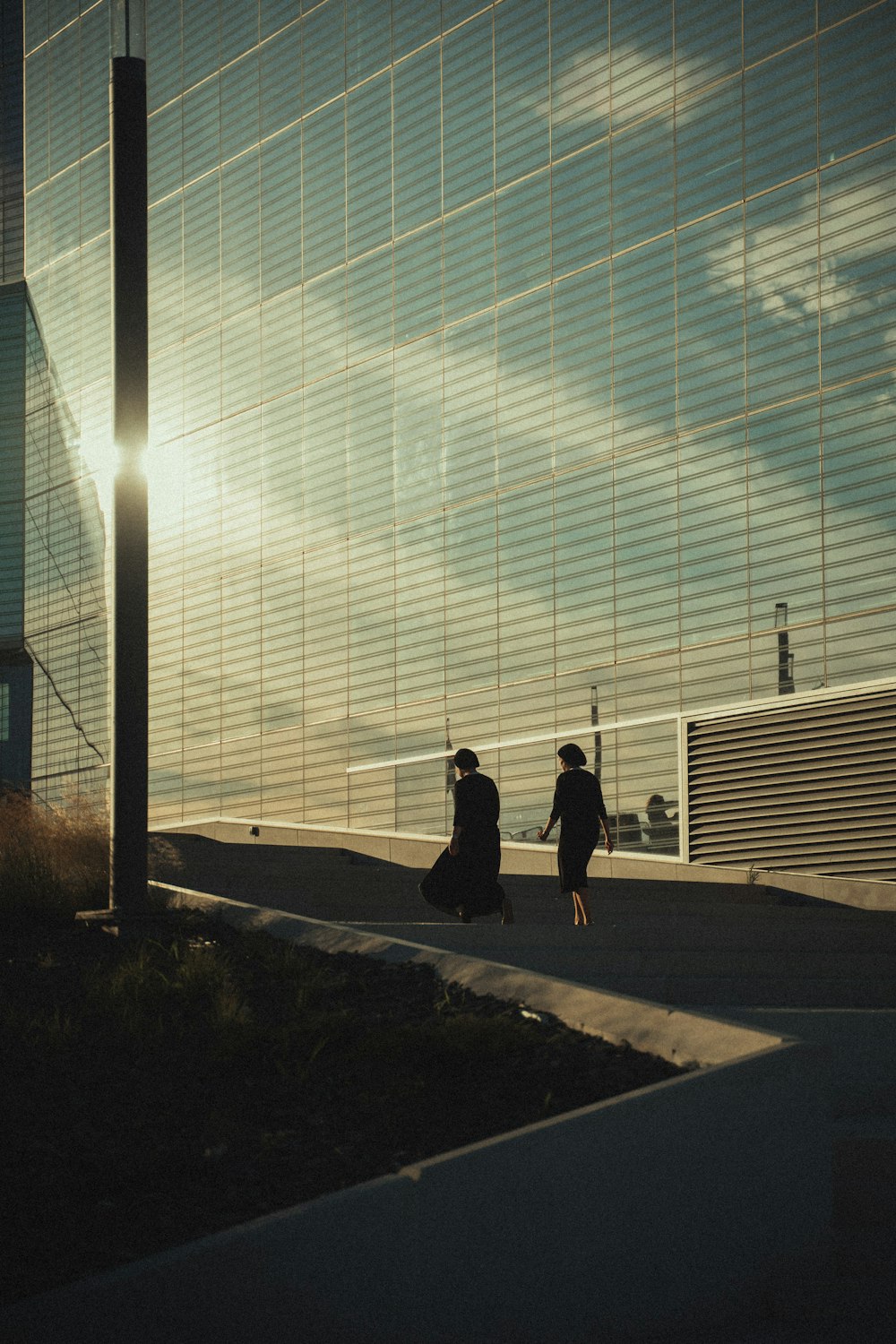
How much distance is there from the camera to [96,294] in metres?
29.3

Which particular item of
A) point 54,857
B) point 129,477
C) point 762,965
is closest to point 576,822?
point 762,965

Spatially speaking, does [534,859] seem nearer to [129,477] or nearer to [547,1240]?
[129,477]

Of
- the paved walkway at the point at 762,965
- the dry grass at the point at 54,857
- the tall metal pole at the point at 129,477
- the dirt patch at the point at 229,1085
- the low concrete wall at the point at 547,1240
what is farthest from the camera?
the dry grass at the point at 54,857

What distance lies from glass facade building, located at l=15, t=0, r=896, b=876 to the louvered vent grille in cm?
37

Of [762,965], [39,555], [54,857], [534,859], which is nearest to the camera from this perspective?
[762,965]

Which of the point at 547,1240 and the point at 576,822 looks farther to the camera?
the point at 576,822

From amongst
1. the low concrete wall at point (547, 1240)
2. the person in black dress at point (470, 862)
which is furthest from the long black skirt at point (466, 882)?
the low concrete wall at point (547, 1240)

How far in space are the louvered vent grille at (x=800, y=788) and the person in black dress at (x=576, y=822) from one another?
4614mm

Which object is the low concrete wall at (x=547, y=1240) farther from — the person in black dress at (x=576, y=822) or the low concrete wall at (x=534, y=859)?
the low concrete wall at (x=534, y=859)

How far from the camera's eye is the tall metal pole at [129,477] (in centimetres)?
770

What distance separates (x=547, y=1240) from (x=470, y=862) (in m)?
5.89

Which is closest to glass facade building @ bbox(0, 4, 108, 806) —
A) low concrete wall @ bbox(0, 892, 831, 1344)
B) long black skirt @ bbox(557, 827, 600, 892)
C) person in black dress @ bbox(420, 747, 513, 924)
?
long black skirt @ bbox(557, 827, 600, 892)

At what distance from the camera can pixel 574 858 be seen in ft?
34.2

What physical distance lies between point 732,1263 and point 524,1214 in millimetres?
832
